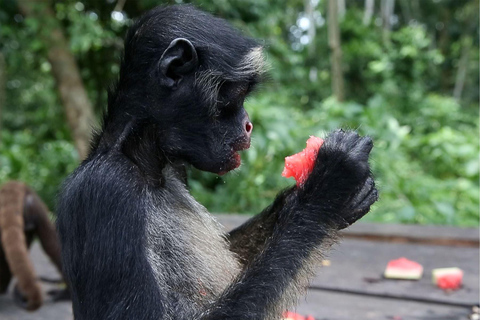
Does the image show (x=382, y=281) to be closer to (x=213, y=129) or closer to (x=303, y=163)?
(x=303, y=163)

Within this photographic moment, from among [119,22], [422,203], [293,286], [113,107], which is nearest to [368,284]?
[293,286]

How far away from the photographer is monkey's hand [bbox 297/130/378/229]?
2408mm

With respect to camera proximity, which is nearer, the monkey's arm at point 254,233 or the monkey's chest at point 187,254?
the monkey's chest at point 187,254

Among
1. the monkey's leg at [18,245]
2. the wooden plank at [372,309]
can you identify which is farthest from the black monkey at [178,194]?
the monkey's leg at [18,245]

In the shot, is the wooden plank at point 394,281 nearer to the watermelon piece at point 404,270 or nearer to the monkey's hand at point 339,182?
the watermelon piece at point 404,270

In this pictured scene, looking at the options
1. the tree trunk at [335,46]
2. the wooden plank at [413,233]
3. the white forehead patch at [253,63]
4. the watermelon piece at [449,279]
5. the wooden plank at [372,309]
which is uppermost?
the tree trunk at [335,46]

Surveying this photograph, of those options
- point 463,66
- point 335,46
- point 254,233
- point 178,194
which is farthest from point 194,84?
point 463,66

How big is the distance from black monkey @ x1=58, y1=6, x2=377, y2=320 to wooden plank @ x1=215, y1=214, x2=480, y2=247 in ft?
12.3

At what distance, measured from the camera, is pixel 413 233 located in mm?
6523

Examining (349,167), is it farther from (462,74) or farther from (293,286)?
A: (462,74)

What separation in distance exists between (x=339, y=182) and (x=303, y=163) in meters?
0.22

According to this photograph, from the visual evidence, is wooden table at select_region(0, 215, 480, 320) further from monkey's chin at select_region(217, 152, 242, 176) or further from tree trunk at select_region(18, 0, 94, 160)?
tree trunk at select_region(18, 0, 94, 160)

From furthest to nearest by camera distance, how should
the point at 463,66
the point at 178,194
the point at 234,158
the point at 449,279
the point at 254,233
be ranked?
the point at 463,66 → the point at 449,279 → the point at 254,233 → the point at 178,194 → the point at 234,158

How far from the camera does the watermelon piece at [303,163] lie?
2541 millimetres
